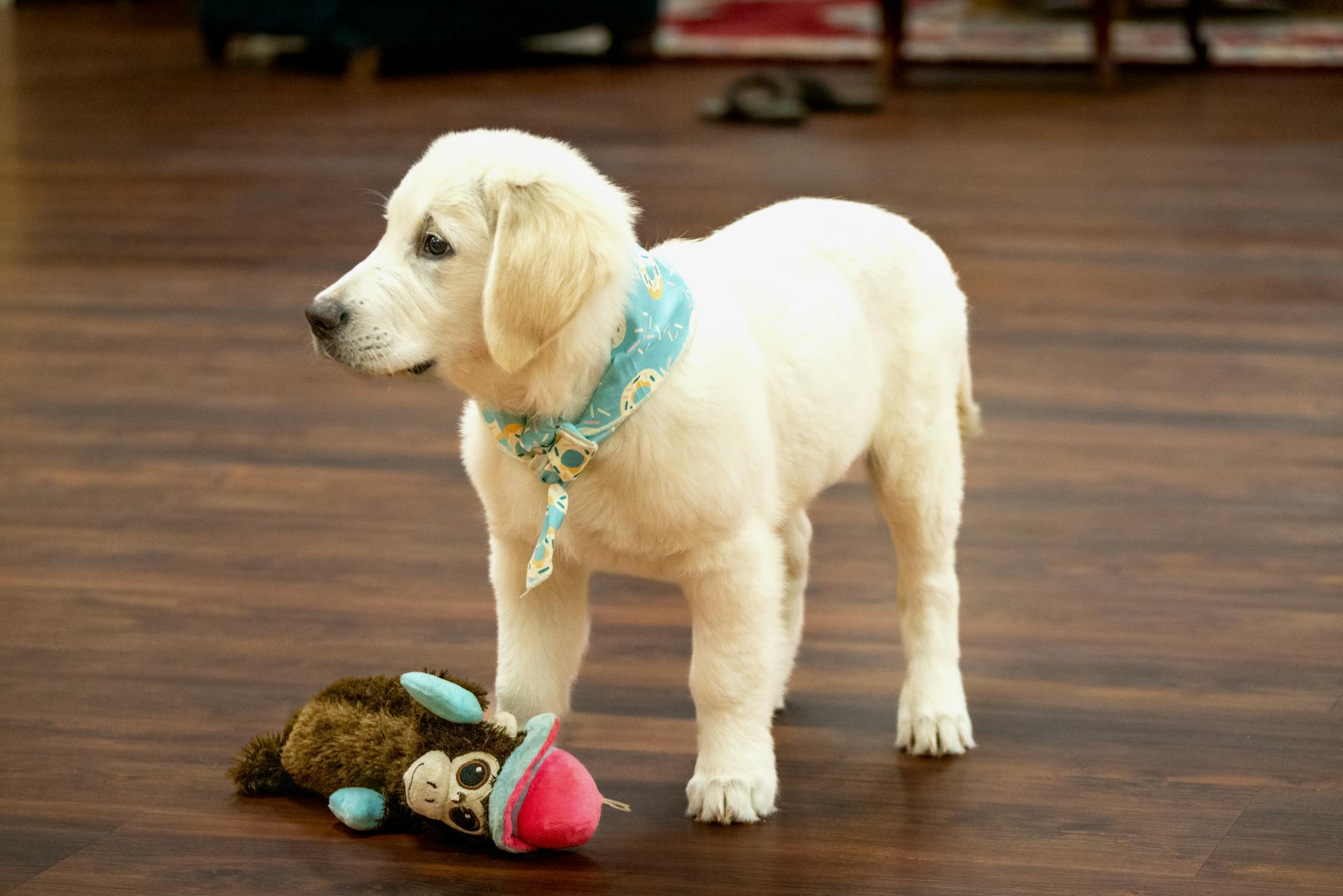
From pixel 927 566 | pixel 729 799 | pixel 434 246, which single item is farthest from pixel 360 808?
pixel 927 566

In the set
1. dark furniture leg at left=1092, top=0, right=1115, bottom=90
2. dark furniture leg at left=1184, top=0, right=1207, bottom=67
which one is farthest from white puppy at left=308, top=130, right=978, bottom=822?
dark furniture leg at left=1184, top=0, right=1207, bottom=67

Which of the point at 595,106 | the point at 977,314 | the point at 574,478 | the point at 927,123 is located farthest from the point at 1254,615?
the point at 595,106

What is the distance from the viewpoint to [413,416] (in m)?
3.87

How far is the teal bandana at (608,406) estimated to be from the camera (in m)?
1.97

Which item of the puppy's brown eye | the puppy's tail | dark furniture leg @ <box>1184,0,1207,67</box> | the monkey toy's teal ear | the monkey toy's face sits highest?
the puppy's brown eye

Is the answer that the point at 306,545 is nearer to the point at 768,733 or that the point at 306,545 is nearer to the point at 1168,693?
the point at 768,733

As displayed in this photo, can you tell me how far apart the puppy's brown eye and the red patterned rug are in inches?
283

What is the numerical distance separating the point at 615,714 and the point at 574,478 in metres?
0.56

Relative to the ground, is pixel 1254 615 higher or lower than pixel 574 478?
lower

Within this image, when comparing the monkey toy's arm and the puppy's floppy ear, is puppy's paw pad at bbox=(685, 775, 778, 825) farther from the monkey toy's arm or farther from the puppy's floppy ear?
the puppy's floppy ear

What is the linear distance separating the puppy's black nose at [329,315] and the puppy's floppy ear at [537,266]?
0.16 m

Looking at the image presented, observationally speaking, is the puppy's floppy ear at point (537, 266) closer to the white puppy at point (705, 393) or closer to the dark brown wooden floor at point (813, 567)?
the white puppy at point (705, 393)

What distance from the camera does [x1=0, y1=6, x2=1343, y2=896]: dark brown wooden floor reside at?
2.08 meters

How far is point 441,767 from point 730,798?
352 mm
